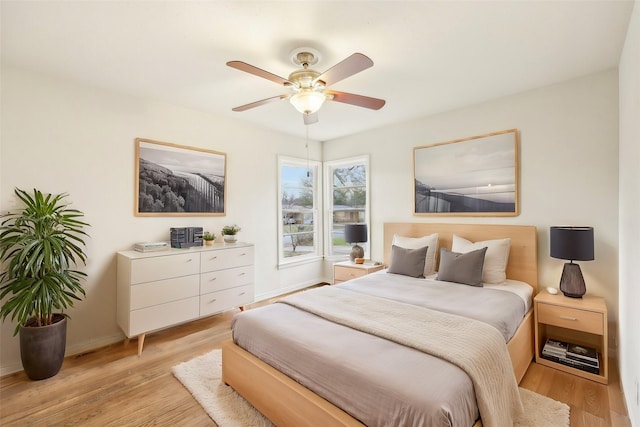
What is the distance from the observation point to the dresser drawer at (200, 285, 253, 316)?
10.4ft

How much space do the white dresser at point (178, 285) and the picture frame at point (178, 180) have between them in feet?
1.74

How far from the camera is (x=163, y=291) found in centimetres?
287

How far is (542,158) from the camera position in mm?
2943

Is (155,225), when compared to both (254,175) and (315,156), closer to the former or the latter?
(254,175)

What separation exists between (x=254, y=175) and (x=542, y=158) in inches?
132

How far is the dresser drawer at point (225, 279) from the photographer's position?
3.18 metres

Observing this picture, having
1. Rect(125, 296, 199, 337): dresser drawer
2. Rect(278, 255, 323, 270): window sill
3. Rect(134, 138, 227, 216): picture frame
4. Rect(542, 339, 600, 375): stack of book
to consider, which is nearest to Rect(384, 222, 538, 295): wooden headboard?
Rect(542, 339, 600, 375): stack of book

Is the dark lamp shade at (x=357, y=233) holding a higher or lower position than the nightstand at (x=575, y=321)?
higher

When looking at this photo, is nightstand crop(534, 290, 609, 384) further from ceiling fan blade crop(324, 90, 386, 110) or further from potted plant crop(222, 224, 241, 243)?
potted plant crop(222, 224, 241, 243)

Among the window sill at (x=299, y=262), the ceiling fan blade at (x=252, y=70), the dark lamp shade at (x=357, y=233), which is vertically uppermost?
the ceiling fan blade at (x=252, y=70)

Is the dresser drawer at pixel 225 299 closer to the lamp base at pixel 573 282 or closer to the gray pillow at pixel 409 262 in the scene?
the gray pillow at pixel 409 262

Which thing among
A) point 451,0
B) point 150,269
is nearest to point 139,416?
point 150,269

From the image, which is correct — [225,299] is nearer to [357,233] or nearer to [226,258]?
[226,258]

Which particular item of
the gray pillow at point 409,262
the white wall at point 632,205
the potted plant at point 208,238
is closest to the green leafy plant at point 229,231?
the potted plant at point 208,238
